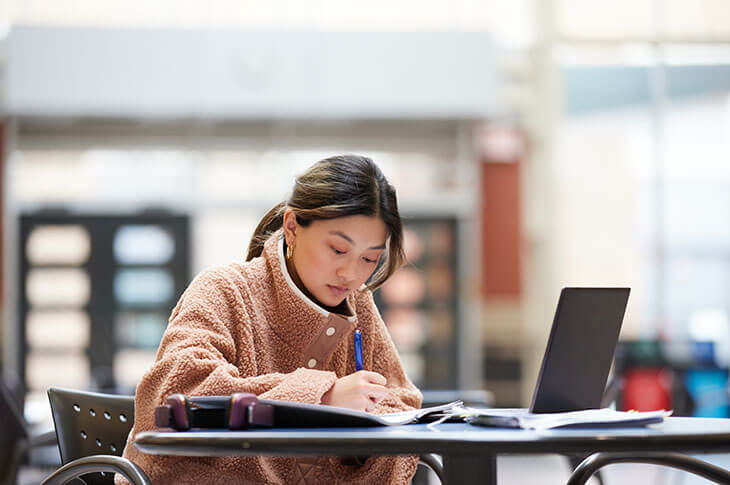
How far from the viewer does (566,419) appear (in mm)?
1513

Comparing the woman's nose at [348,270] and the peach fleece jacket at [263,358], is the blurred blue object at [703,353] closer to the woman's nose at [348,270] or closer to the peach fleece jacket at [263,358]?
the peach fleece jacket at [263,358]

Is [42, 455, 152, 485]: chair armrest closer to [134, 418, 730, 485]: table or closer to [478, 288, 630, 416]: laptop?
[134, 418, 730, 485]: table

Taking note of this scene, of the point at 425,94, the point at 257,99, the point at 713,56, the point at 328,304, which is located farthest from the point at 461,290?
the point at 328,304

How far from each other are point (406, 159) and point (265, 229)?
637 centimetres

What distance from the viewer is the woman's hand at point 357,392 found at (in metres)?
1.65

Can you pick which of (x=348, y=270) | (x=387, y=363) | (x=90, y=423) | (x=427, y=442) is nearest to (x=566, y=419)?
(x=427, y=442)

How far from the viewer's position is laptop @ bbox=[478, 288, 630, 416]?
160 centimetres

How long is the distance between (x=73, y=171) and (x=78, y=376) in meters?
1.78

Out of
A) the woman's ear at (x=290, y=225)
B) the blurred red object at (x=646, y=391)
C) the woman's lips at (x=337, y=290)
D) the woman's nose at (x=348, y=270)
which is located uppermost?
the woman's ear at (x=290, y=225)

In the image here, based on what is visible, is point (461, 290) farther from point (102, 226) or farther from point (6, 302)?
point (6, 302)


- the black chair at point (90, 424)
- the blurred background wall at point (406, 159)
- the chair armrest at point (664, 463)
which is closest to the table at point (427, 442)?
the chair armrest at point (664, 463)

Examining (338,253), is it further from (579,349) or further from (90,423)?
(90,423)

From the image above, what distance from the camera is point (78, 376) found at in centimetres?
826

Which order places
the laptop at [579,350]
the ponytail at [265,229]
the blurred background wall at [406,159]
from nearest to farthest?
1. the laptop at [579,350]
2. the ponytail at [265,229]
3. the blurred background wall at [406,159]
